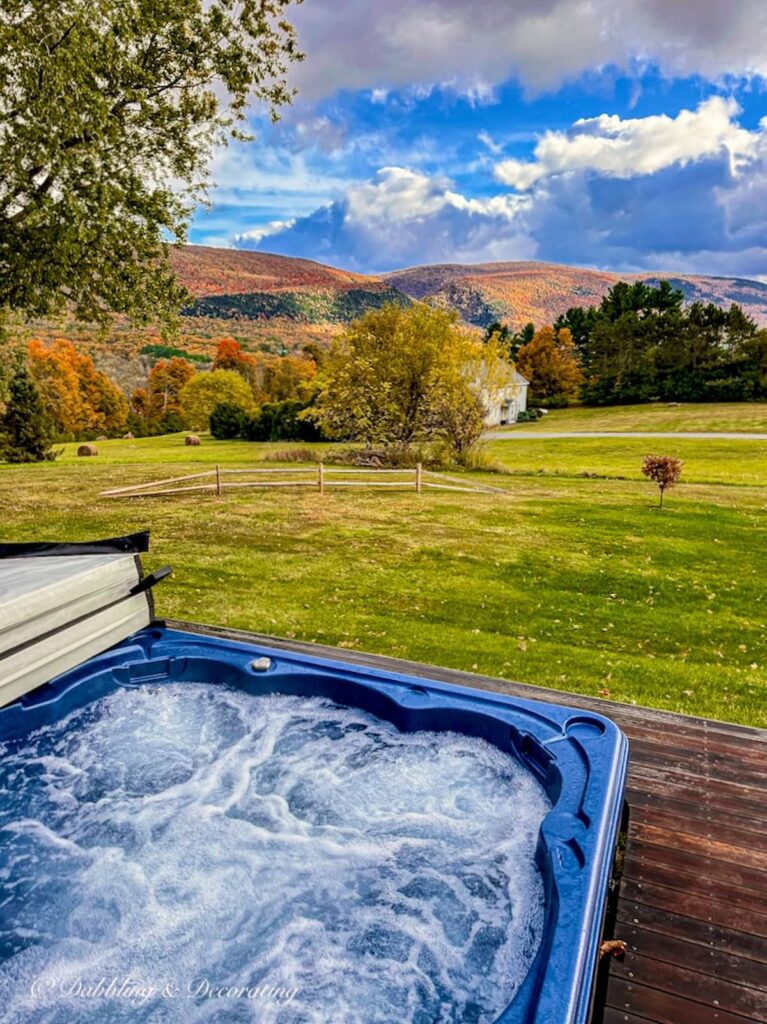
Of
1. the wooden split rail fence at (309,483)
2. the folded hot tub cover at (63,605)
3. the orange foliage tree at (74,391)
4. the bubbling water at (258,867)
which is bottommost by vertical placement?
the bubbling water at (258,867)

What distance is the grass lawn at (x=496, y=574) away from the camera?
14.5ft

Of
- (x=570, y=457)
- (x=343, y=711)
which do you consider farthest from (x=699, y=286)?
(x=343, y=711)

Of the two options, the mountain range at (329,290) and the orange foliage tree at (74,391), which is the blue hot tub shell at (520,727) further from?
the mountain range at (329,290)

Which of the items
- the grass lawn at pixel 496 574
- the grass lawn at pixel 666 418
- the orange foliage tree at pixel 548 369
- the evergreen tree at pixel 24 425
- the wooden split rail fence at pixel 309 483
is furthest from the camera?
the orange foliage tree at pixel 548 369

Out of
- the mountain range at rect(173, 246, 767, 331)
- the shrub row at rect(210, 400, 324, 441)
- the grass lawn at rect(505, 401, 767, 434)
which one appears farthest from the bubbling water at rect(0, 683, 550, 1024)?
the mountain range at rect(173, 246, 767, 331)

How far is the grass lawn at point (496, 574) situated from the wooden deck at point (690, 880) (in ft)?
2.98

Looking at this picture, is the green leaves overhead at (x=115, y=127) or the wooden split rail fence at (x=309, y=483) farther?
the wooden split rail fence at (x=309, y=483)

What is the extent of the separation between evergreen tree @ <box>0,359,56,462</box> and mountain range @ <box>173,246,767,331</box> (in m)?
36.7

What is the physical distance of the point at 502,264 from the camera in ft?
262

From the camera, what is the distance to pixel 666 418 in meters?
29.4

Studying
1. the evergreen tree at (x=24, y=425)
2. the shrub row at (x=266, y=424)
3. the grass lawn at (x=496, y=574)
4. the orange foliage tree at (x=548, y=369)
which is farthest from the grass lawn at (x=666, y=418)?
the evergreen tree at (x=24, y=425)

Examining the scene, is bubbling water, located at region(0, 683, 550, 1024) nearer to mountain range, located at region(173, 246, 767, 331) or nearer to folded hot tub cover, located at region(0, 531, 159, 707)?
folded hot tub cover, located at region(0, 531, 159, 707)

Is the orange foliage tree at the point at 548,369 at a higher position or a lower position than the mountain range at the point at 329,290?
lower

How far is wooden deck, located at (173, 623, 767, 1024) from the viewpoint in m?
1.64
